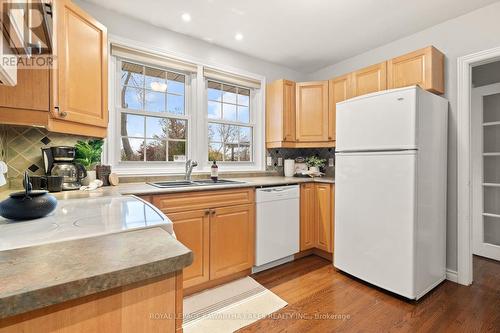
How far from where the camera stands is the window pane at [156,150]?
255cm

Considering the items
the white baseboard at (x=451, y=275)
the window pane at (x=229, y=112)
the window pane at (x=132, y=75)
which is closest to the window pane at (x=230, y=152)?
the window pane at (x=229, y=112)

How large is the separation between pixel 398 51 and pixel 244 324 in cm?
308

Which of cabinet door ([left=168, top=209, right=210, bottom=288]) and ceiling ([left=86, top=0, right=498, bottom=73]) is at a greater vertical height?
ceiling ([left=86, top=0, right=498, bottom=73])

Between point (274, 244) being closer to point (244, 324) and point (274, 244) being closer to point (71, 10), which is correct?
point (244, 324)

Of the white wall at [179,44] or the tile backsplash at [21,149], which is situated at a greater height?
the white wall at [179,44]

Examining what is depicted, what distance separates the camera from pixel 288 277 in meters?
2.35

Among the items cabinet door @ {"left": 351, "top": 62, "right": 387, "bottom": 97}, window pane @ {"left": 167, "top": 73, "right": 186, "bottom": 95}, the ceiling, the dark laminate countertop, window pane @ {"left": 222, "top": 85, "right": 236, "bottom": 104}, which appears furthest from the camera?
window pane @ {"left": 222, "top": 85, "right": 236, "bottom": 104}

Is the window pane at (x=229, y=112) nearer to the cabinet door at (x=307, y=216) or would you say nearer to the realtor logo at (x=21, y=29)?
the cabinet door at (x=307, y=216)

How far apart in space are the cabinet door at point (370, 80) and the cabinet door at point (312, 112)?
1.30 feet

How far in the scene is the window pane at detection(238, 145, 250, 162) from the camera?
321cm

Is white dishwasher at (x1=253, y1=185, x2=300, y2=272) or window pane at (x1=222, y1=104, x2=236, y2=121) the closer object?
white dishwasher at (x1=253, y1=185, x2=300, y2=272)

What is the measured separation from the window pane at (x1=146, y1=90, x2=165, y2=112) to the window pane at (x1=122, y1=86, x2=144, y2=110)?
0.20 ft

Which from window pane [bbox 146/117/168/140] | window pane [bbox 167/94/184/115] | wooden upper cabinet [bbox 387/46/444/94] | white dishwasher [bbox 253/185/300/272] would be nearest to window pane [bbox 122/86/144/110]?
window pane [bbox 146/117/168/140]

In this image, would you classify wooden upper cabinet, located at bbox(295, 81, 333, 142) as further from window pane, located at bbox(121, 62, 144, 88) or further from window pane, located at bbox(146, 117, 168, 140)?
window pane, located at bbox(121, 62, 144, 88)
